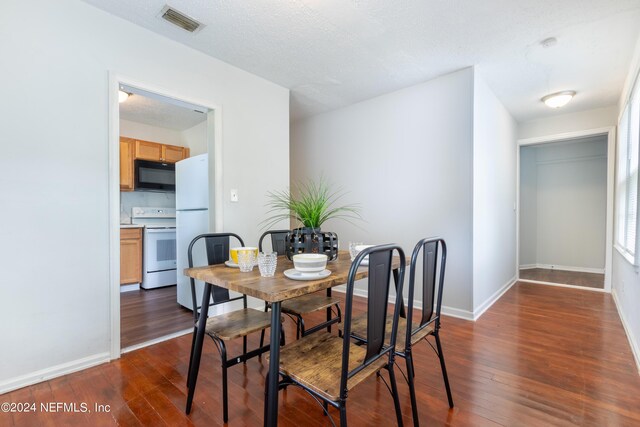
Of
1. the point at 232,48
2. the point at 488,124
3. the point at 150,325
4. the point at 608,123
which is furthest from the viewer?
the point at 608,123

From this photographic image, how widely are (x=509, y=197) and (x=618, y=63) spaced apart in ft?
6.00

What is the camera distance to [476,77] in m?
2.91

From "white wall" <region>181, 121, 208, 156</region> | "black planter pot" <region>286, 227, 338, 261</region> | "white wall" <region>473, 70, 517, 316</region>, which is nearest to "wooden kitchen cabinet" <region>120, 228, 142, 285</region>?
"white wall" <region>181, 121, 208, 156</region>

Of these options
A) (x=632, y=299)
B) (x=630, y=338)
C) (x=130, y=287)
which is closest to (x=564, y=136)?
(x=632, y=299)

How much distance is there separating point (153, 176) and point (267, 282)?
3903 millimetres

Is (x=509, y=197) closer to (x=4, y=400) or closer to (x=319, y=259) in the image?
(x=319, y=259)

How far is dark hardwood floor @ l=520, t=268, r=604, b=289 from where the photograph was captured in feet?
14.1

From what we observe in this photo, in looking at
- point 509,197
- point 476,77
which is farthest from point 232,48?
point 509,197

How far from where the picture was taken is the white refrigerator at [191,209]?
115 inches

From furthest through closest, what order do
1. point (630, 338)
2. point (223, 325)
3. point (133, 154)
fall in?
point (133, 154) < point (630, 338) < point (223, 325)

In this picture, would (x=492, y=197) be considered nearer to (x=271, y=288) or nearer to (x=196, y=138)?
(x=271, y=288)

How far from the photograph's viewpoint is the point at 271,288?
1173 mm

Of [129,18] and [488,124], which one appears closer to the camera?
[129,18]

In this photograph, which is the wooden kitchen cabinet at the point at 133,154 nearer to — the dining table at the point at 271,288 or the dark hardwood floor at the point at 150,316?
the dark hardwood floor at the point at 150,316
